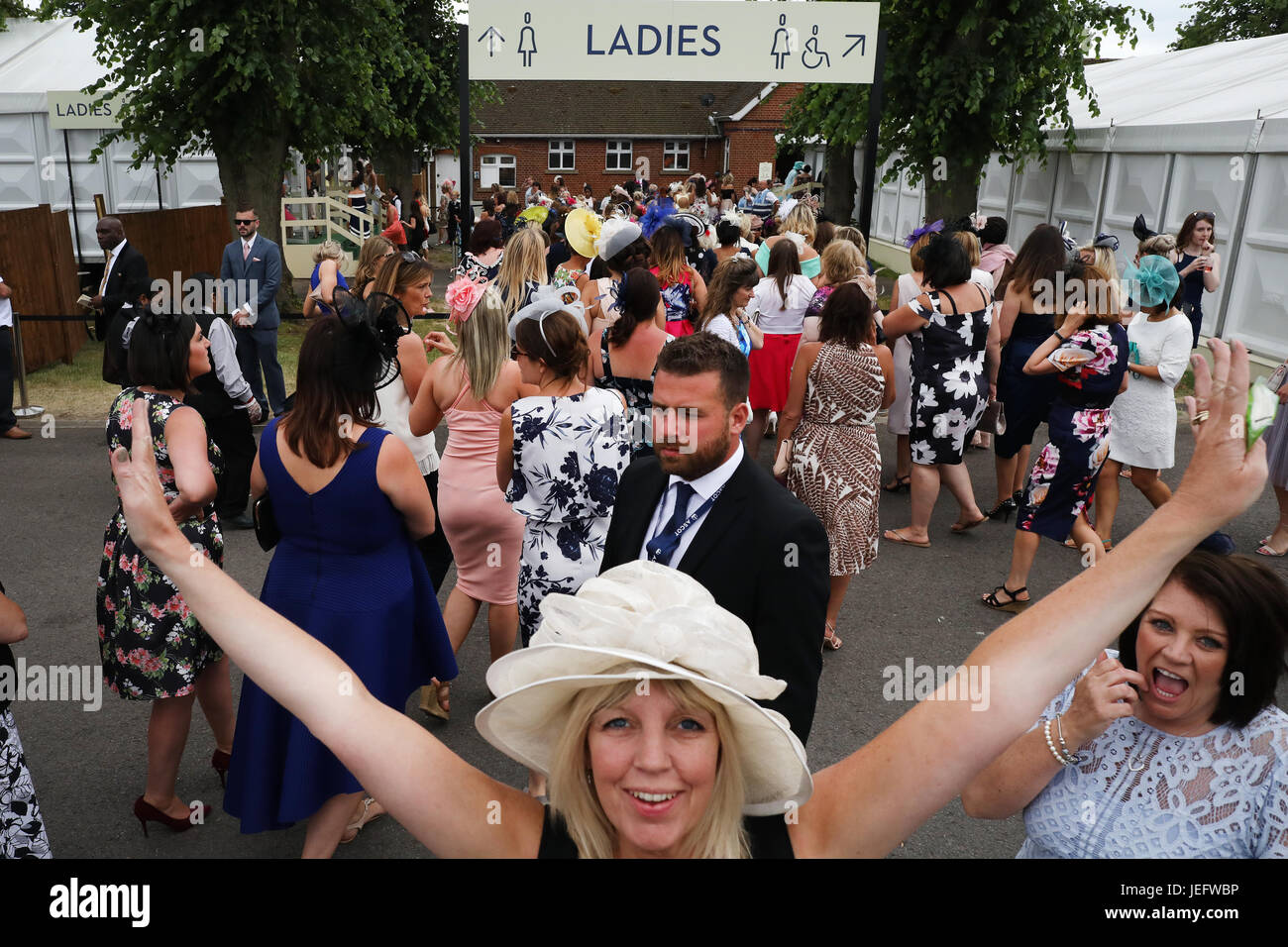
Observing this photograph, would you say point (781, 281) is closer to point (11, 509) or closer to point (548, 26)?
point (548, 26)

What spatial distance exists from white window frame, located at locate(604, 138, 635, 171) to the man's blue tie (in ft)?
151

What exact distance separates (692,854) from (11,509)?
7476 mm

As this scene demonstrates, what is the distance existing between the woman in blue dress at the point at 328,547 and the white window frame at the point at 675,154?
4604cm

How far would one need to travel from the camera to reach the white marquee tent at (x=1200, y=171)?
11.6 meters

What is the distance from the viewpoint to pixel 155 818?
375cm

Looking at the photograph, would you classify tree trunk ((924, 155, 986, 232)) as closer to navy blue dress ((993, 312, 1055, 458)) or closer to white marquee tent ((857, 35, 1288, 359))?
white marquee tent ((857, 35, 1288, 359))

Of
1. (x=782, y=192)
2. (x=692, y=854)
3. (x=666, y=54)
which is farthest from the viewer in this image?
(x=782, y=192)

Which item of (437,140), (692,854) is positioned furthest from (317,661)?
(437,140)

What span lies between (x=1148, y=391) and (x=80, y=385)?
10.7m

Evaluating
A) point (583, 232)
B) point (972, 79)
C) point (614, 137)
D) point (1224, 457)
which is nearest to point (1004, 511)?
point (583, 232)

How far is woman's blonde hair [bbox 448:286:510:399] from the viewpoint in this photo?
4305 millimetres

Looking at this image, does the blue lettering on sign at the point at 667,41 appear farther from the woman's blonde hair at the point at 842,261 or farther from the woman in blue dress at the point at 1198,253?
the woman in blue dress at the point at 1198,253

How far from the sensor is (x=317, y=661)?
1439mm

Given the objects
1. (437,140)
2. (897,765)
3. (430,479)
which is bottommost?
(430,479)
